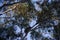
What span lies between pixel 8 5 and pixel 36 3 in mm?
616

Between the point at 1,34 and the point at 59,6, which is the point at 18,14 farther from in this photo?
the point at 59,6

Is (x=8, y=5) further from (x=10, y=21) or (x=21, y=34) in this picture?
(x=21, y=34)

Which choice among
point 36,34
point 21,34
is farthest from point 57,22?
point 21,34

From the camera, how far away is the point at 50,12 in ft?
11.8

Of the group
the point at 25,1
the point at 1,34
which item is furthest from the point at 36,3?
the point at 1,34

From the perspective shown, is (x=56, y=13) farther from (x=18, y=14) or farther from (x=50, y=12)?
(x=18, y=14)

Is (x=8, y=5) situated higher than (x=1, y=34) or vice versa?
(x=8, y=5)

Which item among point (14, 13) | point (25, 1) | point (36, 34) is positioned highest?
point (25, 1)

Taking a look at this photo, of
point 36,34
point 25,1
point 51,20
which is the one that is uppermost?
point 25,1

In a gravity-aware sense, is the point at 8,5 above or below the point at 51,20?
above

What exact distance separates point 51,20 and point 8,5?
988 mm

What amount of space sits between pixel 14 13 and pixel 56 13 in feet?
2.93

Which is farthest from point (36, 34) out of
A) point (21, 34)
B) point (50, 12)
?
point (50, 12)

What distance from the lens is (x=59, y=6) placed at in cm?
359
